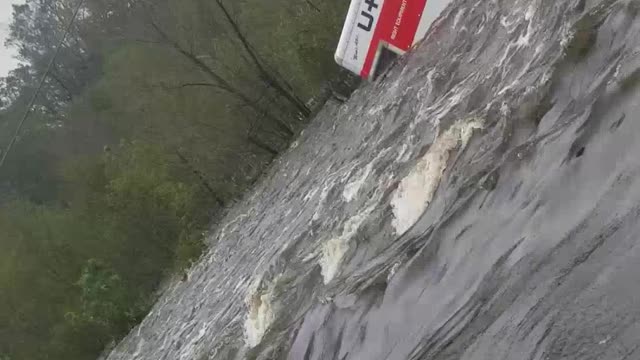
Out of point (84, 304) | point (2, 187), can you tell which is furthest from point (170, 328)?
point (2, 187)

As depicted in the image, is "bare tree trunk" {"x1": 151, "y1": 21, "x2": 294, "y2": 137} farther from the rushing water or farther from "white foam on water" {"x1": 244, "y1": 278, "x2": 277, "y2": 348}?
"white foam on water" {"x1": 244, "y1": 278, "x2": 277, "y2": 348}

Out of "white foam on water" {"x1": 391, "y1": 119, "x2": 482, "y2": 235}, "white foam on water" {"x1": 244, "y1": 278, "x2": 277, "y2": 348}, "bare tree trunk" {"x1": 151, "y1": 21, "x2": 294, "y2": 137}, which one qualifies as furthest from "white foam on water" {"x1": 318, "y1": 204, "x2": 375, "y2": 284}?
"bare tree trunk" {"x1": 151, "y1": 21, "x2": 294, "y2": 137}

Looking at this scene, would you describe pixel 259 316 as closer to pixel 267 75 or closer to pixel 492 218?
pixel 492 218

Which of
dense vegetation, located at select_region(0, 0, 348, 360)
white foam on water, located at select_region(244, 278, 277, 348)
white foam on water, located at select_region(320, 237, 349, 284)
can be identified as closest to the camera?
white foam on water, located at select_region(320, 237, 349, 284)

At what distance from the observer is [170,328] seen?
12641 mm

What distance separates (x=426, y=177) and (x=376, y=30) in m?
4.42

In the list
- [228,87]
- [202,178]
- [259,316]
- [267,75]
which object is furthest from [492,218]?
[202,178]

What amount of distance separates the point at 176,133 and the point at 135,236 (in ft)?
13.1

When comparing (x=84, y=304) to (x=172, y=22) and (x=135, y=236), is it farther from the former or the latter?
(x=172, y=22)

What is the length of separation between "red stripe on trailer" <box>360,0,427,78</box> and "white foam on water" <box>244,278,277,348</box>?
3.15 meters

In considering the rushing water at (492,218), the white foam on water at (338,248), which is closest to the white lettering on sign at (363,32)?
the rushing water at (492,218)

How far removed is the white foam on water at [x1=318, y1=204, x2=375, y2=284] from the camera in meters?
6.01

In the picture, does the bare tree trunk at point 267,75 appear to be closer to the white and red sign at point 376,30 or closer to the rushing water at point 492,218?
the white and red sign at point 376,30

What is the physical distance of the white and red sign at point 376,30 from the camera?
8.68 m
